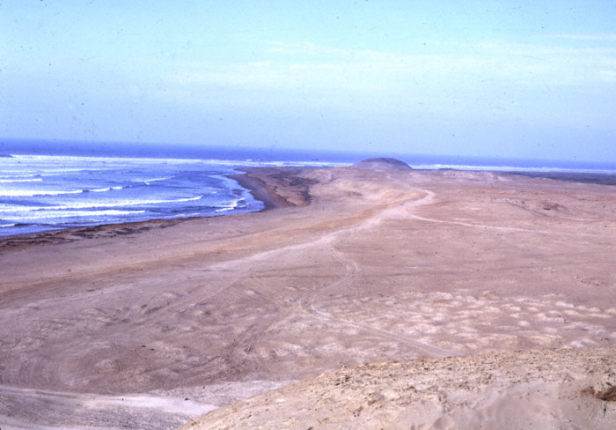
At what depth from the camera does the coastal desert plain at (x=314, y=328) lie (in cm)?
512

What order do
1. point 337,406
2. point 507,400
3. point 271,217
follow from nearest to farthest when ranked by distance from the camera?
1. point 507,400
2. point 337,406
3. point 271,217

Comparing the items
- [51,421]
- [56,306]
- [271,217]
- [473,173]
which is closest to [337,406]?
[51,421]

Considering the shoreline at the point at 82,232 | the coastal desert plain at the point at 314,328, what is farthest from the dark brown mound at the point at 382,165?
the coastal desert plain at the point at 314,328

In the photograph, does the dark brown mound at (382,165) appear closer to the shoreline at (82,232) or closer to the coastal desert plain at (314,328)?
the shoreline at (82,232)

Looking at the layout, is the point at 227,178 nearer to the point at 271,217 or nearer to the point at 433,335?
the point at 271,217

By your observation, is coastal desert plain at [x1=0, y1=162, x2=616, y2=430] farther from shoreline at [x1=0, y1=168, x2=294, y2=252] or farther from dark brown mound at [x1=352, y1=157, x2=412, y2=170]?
dark brown mound at [x1=352, y1=157, x2=412, y2=170]

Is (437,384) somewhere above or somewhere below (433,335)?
above

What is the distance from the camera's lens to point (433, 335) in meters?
10.1

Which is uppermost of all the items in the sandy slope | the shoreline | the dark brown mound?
the dark brown mound

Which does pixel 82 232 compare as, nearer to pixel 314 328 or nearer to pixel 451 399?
pixel 314 328

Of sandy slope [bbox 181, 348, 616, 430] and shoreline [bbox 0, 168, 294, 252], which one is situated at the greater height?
sandy slope [bbox 181, 348, 616, 430]

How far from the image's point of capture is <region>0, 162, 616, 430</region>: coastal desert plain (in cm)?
512

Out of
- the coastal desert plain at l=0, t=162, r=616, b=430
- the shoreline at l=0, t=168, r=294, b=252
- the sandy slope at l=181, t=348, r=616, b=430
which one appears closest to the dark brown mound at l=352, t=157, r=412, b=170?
the shoreline at l=0, t=168, r=294, b=252

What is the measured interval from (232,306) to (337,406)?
7469mm
